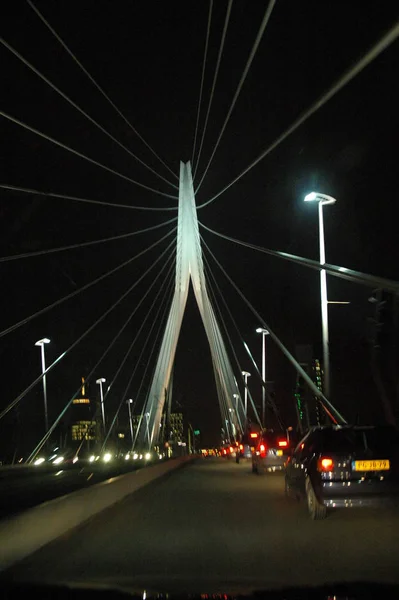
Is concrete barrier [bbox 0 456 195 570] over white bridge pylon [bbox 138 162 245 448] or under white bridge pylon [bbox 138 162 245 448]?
under

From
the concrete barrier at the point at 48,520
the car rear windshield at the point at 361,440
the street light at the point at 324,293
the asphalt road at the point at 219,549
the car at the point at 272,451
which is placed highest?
the street light at the point at 324,293

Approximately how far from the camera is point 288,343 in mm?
58188

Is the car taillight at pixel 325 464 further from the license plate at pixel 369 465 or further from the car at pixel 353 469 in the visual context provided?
the license plate at pixel 369 465

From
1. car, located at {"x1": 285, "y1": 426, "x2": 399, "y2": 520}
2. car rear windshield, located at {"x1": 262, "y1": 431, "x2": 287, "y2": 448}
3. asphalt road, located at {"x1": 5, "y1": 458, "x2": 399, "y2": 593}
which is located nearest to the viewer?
asphalt road, located at {"x1": 5, "y1": 458, "x2": 399, "y2": 593}

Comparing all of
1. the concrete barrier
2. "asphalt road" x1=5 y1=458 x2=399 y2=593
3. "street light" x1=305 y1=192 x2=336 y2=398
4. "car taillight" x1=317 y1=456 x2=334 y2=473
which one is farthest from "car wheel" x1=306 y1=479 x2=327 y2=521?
"street light" x1=305 y1=192 x2=336 y2=398

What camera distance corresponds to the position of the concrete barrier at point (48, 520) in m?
8.78

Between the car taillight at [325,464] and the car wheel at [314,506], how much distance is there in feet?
1.28

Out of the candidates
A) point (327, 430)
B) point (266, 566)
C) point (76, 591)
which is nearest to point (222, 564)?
point (266, 566)

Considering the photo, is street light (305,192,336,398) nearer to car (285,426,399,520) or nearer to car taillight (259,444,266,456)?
car taillight (259,444,266,456)

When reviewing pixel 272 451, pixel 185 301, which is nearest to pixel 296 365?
pixel 272 451

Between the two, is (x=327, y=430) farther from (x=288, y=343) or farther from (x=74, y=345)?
(x=288, y=343)

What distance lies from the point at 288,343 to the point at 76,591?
52505 millimetres

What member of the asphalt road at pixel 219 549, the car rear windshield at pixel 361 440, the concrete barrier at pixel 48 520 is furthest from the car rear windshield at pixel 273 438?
the car rear windshield at pixel 361 440

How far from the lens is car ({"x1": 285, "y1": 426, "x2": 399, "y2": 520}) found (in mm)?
11508
